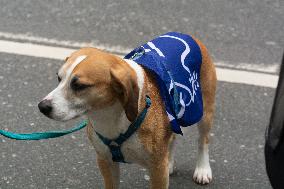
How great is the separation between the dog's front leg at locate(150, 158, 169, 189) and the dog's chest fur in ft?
0.21

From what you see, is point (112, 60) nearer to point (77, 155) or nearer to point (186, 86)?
point (186, 86)

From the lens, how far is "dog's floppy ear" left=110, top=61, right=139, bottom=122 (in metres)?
3.00

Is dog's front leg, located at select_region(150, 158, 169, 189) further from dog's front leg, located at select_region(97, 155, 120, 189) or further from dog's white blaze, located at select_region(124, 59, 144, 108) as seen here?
dog's white blaze, located at select_region(124, 59, 144, 108)

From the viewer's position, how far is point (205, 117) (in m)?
3.91

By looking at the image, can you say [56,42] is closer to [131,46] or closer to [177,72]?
[131,46]

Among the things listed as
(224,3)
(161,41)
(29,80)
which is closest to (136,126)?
(161,41)

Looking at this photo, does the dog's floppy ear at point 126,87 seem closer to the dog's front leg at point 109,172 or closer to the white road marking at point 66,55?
the dog's front leg at point 109,172

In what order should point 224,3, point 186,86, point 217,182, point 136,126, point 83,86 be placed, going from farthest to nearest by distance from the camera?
point 224,3 < point 217,182 < point 186,86 < point 136,126 < point 83,86

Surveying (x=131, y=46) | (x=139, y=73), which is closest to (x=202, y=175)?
(x=139, y=73)

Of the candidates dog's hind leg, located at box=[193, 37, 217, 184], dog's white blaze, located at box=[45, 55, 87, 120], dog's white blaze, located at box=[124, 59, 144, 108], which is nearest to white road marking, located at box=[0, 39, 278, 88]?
dog's hind leg, located at box=[193, 37, 217, 184]

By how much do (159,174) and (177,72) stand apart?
58 centimetres

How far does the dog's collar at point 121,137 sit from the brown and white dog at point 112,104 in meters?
0.02

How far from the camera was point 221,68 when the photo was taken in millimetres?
5414

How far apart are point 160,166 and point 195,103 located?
461mm
